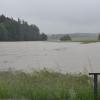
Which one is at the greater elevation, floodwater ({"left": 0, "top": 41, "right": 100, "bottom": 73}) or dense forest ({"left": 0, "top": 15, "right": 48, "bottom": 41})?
dense forest ({"left": 0, "top": 15, "right": 48, "bottom": 41})

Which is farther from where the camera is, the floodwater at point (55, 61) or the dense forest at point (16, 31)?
the dense forest at point (16, 31)

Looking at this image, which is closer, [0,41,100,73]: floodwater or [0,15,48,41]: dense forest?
[0,41,100,73]: floodwater

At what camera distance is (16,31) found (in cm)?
9500

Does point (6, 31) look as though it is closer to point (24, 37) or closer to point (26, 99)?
point (24, 37)

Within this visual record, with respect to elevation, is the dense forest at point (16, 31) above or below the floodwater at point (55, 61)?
above

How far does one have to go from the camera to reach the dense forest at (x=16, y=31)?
91.3 meters

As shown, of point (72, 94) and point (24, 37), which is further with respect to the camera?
point (24, 37)

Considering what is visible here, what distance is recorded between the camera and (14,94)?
6.48 meters

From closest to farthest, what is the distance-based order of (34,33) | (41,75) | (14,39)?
(41,75)
(14,39)
(34,33)

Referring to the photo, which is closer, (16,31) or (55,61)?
(55,61)

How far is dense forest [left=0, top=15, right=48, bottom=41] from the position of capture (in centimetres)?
9133

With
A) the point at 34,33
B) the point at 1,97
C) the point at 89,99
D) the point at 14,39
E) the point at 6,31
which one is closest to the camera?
the point at 89,99

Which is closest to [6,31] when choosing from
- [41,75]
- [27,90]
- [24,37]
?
[24,37]

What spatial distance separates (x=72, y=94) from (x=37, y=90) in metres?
0.90
